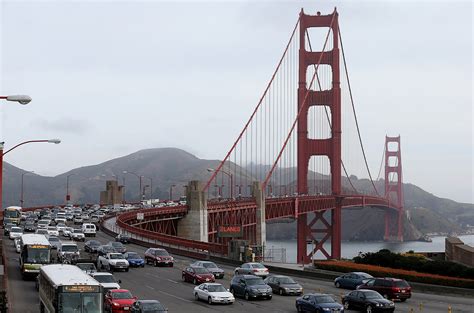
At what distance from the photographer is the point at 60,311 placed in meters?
27.6

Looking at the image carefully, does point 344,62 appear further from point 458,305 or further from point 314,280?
point 458,305

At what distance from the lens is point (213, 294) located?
39.5 m

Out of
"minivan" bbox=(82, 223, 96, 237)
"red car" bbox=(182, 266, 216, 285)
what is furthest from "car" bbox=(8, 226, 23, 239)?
"red car" bbox=(182, 266, 216, 285)

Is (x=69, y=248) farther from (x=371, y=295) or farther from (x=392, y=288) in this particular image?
(x=371, y=295)

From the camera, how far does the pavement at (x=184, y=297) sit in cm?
3762

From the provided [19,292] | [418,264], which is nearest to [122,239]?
[418,264]

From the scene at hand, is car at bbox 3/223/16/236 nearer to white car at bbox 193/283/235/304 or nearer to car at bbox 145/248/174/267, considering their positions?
car at bbox 145/248/174/267

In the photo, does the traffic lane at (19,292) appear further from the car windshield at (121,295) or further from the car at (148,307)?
the car at (148,307)

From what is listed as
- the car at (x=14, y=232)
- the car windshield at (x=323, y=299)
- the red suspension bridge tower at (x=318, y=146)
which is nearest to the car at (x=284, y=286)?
the car windshield at (x=323, y=299)

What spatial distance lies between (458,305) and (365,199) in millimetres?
115344

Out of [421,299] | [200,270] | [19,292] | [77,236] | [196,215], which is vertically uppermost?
[196,215]

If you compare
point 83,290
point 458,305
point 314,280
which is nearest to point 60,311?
point 83,290

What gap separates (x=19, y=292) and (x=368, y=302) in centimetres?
1908

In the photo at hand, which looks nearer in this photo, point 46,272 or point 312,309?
point 46,272
